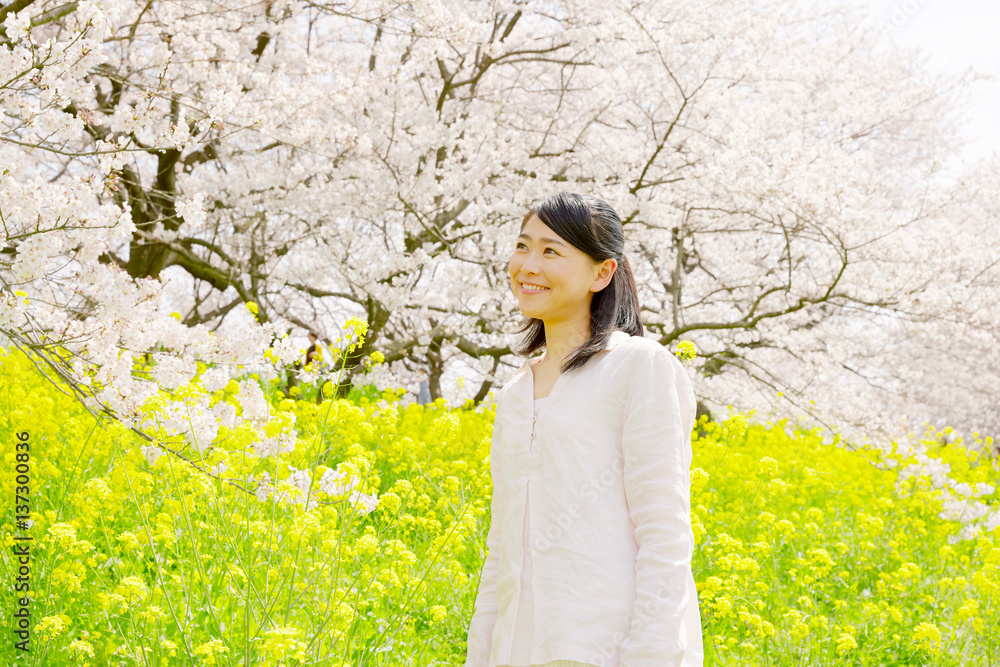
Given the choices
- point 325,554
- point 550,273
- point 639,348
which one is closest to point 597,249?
point 550,273

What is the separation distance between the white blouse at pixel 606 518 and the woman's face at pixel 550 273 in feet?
0.46

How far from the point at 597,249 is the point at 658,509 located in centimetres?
56

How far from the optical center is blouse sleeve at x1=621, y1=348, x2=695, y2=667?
1.43m

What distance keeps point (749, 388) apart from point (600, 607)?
8.27 meters

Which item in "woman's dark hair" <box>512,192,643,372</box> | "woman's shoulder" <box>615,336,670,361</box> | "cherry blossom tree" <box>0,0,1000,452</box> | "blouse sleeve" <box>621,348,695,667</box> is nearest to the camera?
"blouse sleeve" <box>621,348,695,667</box>

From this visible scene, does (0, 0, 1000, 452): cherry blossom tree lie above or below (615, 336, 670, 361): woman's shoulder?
above

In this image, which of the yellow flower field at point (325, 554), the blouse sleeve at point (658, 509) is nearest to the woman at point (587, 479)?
the blouse sleeve at point (658, 509)

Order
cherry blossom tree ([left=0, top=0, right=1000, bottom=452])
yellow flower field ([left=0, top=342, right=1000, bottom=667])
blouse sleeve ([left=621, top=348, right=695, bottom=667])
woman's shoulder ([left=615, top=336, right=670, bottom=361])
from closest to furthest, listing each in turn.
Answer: blouse sleeve ([left=621, top=348, right=695, bottom=667]) < woman's shoulder ([left=615, top=336, right=670, bottom=361]) < yellow flower field ([left=0, top=342, right=1000, bottom=667]) < cherry blossom tree ([left=0, top=0, right=1000, bottom=452])

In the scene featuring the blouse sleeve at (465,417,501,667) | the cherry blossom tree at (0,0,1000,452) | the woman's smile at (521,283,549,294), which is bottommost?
the blouse sleeve at (465,417,501,667)

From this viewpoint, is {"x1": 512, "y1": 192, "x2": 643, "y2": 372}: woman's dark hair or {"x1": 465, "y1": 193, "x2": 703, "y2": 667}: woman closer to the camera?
{"x1": 465, "y1": 193, "x2": 703, "y2": 667}: woman

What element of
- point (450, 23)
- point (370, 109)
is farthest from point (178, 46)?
point (450, 23)

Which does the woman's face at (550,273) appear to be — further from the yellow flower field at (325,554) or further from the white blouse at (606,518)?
the yellow flower field at (325,554)

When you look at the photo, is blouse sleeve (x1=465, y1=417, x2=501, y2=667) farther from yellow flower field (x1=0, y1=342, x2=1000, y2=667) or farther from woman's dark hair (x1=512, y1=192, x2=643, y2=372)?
yellow flower field (x1=0, y1=342, x2=1000, y2=667)

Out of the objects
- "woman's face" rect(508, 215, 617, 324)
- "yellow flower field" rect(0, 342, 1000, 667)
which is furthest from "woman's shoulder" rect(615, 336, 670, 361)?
"yellow flower field" rect(0, 342, 1000, 667)
